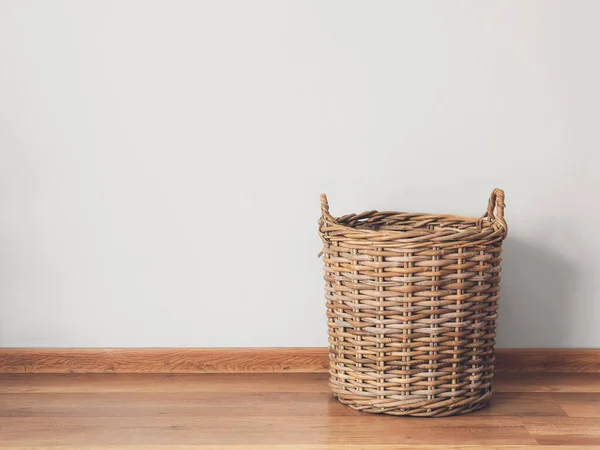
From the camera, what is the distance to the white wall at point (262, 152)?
1883mm

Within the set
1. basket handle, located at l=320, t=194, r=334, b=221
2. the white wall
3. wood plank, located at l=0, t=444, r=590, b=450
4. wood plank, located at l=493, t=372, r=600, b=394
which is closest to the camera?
wood plank, located at l=0, t=444, r=590, b=450

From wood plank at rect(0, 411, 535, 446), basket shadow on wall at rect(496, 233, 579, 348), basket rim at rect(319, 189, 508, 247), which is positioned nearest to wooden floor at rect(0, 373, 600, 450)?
wood plank at rect(0, 411, 535, 446)

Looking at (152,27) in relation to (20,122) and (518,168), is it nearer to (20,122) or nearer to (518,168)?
(20,122)

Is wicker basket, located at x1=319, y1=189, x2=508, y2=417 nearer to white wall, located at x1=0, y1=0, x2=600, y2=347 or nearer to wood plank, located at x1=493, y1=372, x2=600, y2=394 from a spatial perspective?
wood plank, located at x1=493, y1=372, x2=600, y2=394

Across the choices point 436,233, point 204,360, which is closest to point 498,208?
point 436,233

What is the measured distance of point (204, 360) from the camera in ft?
6.36

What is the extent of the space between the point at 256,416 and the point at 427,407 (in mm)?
358

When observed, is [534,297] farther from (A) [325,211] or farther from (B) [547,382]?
(A) [325,211]

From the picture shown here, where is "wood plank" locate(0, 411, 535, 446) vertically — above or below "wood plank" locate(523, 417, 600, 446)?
above

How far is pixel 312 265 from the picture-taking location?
76.2 inches

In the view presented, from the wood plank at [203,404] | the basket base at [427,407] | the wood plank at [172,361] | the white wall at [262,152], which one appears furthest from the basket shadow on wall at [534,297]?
the wood plank at [172,361]

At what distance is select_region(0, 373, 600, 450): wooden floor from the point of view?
1438 millimetres

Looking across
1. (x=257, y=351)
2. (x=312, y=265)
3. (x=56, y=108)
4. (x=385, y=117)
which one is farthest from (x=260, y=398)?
(x=56, y=108)

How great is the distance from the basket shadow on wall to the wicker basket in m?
0.32
